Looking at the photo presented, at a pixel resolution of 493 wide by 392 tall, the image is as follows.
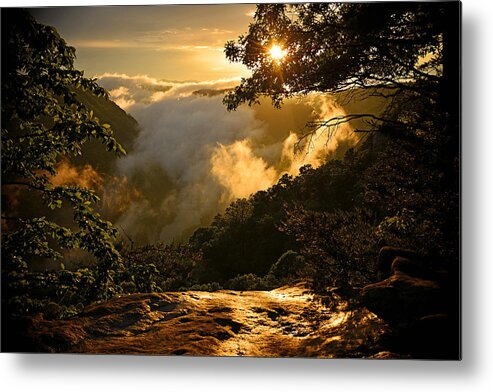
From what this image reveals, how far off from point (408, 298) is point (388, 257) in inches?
11.7

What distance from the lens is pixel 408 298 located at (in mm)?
4469

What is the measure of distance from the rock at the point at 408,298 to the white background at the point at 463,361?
8.7 inches

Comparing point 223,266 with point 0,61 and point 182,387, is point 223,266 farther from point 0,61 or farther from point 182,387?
point 0,61

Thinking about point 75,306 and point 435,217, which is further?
point 75,306

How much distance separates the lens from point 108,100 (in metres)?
4.80

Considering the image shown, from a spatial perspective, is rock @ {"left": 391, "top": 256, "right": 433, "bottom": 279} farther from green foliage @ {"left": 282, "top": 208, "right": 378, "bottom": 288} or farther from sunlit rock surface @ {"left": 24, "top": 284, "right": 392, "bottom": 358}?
sunlit rock surface @ {"left": 24, "top": 284, "right": 392, "bottom": 358}

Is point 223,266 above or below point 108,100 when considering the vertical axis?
below

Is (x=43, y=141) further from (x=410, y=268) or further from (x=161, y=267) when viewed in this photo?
(x=410, y=268)

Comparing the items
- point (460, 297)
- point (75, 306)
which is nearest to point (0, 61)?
point (75, 306)

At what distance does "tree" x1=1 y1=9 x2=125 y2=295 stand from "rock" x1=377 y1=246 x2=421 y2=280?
1817 millimetres

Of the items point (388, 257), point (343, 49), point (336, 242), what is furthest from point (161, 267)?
point (343, 49)

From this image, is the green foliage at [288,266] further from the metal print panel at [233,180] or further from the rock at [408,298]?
the rock at [408,298]

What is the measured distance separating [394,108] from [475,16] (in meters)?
0.78

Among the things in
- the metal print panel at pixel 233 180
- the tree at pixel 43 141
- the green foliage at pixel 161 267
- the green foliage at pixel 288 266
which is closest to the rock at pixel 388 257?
the metal print panel at pixel 233 180
